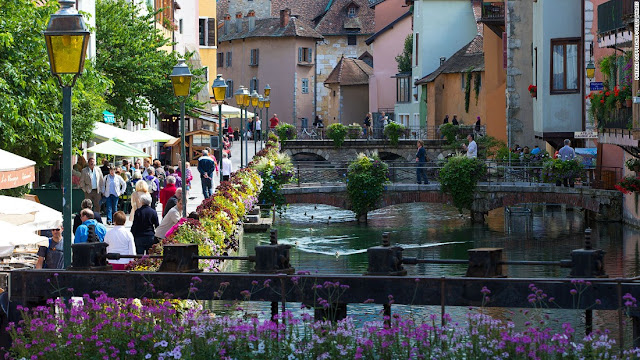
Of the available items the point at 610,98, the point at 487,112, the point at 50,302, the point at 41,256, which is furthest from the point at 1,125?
the point at 487,112

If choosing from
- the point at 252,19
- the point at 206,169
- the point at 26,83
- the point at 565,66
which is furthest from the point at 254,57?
the point at 26,83

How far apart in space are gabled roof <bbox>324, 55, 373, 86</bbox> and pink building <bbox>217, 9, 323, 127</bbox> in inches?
132

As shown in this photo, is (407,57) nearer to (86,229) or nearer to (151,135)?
(151,135)

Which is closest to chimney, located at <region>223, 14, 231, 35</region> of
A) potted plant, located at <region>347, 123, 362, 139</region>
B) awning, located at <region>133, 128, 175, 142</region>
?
potted plant, located at <region>347, 123, 362, 139</region>

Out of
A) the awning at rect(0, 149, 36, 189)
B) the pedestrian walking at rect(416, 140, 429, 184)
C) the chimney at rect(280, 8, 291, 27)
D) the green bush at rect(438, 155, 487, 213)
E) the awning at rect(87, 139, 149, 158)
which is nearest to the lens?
the awning at rect(0, 149, 36, 189)

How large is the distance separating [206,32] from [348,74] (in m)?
23.1

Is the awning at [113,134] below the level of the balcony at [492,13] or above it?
below

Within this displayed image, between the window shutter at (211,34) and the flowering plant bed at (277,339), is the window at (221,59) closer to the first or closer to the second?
the window shutter at (211,34)

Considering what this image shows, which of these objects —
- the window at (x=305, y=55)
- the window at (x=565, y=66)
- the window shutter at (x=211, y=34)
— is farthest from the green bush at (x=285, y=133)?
the window at (x=305, y=55)

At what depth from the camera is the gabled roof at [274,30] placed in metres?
88.2

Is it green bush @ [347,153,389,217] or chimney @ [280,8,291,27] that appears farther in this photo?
chimney @ [280,8,291,27]

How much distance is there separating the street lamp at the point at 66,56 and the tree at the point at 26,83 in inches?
322

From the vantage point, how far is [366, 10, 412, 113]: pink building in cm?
7825

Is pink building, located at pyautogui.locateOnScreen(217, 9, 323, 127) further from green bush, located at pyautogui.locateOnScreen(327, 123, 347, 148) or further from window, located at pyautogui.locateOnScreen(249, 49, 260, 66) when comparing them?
green bush, located at pyautogui.locateOnScreen(327, 123, 347, 148)
